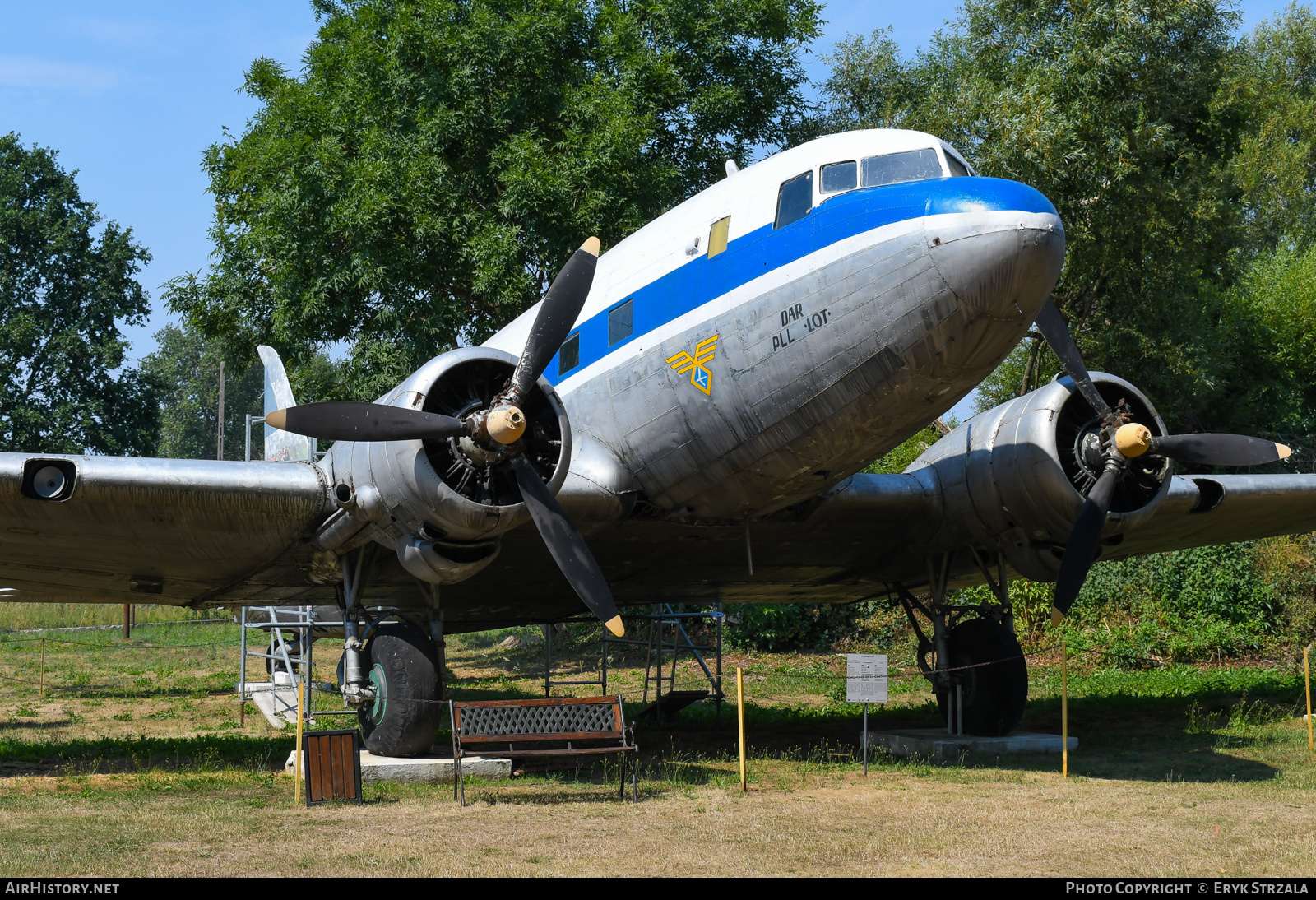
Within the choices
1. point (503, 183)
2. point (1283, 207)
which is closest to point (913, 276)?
point (503, 183)

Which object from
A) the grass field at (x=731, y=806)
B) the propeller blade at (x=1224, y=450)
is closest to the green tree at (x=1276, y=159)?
the grass field at (x=731, y=806)

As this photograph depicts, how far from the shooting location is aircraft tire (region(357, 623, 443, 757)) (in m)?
10.6

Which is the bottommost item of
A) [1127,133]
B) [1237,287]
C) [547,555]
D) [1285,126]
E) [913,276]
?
[547,555]

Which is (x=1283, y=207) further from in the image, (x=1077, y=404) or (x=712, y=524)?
(x=712, y=524)

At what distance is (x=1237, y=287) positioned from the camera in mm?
30203

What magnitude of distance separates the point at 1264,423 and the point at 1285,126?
1409 cm

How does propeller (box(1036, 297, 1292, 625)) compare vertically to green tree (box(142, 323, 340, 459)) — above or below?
below

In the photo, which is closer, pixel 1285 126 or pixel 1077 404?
pixel 1077 404

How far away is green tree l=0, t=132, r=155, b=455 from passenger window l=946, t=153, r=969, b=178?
46.2 m

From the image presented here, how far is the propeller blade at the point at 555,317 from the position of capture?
30.8 ft

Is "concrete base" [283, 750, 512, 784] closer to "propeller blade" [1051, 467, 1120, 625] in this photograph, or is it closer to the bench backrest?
the bench backrest

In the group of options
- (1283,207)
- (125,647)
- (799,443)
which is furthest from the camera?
(1283,207)

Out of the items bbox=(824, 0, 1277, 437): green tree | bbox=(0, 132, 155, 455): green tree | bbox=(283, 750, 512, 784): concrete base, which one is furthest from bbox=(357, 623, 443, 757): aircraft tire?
bbox=(0, 132, 155, 455): green tree

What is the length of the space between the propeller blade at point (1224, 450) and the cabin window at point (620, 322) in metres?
5.22
